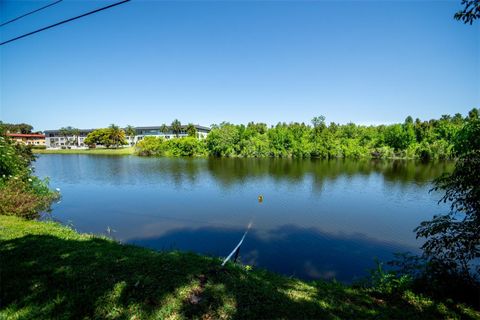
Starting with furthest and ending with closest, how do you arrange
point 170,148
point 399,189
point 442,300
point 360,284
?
point 170,148, point 399,189, point 360,284, point 442,300

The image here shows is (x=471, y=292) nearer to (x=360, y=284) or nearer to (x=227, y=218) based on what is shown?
(x=360, y=284)

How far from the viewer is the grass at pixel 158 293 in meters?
3.94

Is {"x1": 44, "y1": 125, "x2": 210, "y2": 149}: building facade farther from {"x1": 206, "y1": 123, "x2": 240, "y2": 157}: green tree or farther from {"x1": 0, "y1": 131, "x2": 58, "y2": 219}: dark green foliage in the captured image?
{"x1": 0, "y1": 131, "x2": 58, "y2": 219}: dark green foliage

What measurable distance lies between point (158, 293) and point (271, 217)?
11.9m

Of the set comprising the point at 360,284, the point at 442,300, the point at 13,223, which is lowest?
the point at 360,284

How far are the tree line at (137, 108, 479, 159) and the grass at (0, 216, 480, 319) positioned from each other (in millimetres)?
61490

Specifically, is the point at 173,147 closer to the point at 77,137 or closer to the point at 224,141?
the point at 224,141

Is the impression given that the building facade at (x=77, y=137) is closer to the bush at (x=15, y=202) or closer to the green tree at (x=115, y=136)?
the green tree at (x=115, y=136)

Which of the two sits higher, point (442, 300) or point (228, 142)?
point (228, 142)

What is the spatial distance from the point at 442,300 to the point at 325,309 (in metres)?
3.00

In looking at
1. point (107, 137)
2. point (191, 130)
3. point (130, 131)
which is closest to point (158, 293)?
point (191, 130)

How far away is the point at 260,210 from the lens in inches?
674

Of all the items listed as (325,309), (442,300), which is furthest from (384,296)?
(325,309)

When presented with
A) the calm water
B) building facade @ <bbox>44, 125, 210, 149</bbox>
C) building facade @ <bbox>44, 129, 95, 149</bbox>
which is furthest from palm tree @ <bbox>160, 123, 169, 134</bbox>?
the calm water
